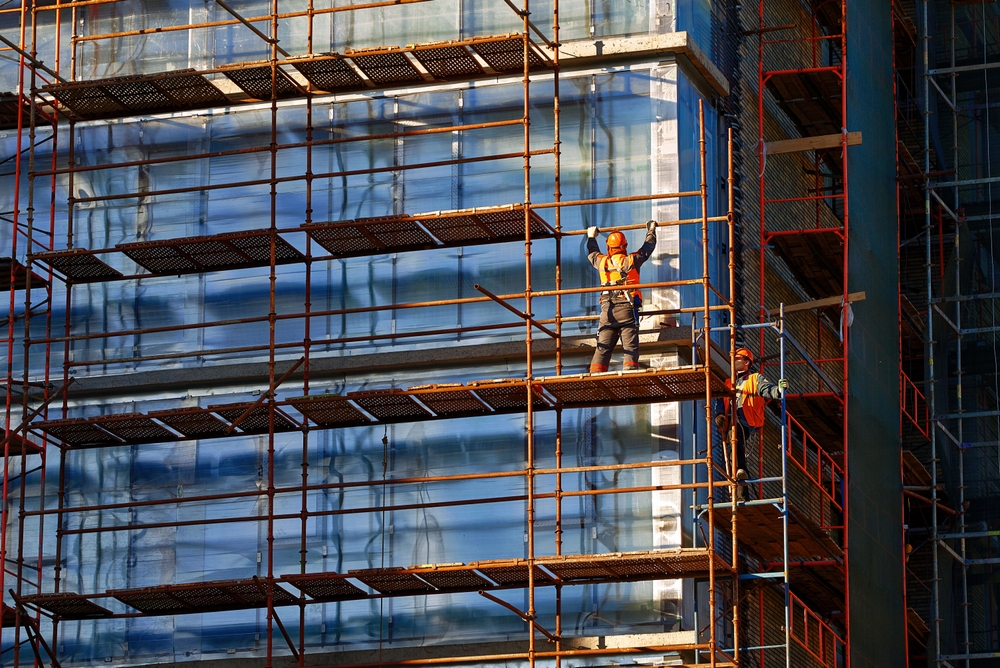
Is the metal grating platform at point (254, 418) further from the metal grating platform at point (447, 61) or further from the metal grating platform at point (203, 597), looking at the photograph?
the metal grating platform at point (447, 61)


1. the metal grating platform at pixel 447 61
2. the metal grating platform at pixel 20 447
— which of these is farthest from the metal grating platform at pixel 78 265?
the metal grating platform at pixel 447 61

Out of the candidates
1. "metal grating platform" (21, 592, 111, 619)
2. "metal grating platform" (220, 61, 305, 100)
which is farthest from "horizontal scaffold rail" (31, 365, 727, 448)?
"metal grating platform" (220, 61, 305, 100)

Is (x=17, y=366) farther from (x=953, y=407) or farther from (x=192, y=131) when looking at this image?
(x=953, y=407)

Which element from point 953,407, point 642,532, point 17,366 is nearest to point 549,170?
point 642,532

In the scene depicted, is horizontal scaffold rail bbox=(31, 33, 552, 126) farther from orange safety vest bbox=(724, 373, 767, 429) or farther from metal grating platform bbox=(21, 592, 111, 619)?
metal grating platform bbox=(21, 592, 111, 619)

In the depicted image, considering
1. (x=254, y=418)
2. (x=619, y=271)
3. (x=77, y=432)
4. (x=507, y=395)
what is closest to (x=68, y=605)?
(x=77, y=432)

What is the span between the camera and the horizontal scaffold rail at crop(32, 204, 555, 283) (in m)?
26.0

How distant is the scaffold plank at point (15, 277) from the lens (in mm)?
28203

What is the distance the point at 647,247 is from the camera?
2511 cm

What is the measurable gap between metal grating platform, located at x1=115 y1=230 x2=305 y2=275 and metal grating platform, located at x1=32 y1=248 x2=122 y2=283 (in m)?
0.49

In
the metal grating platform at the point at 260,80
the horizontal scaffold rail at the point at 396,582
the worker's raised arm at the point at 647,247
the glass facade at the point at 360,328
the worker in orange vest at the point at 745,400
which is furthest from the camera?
the metal grating platform at the point at 260,80

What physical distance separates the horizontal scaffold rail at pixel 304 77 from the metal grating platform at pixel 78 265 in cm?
228

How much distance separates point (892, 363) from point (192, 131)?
1430 cm

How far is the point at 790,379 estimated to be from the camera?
32.8 meters
